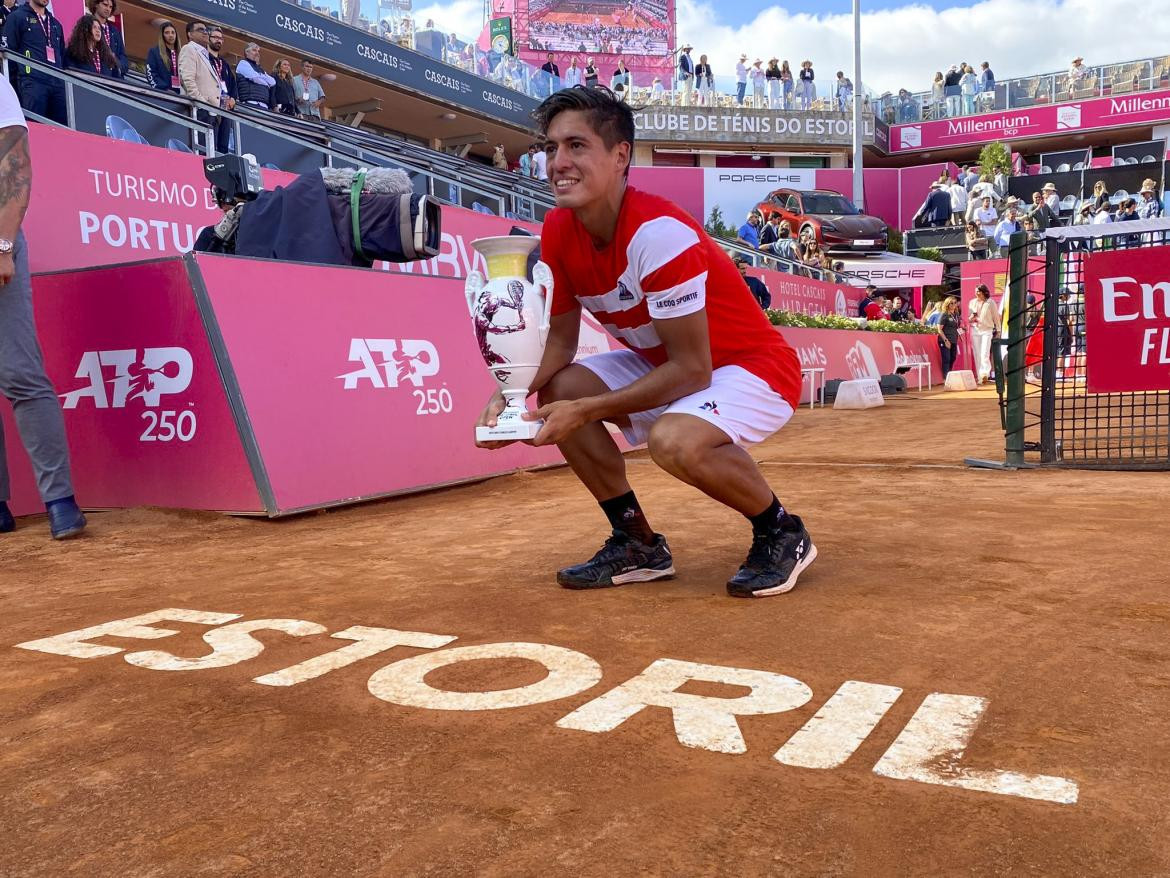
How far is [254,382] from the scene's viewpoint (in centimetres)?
475

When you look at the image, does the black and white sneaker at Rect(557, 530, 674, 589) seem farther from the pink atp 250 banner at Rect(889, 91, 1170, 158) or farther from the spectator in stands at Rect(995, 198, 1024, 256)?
the pink atp 250 banner at Rect(889, 91, 1170, 158)

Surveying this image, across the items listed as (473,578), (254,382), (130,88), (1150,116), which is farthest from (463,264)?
(1150,116)

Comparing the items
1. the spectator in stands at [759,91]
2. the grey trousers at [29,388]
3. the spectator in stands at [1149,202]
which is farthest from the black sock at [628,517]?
the spectator in stands at [759,91]

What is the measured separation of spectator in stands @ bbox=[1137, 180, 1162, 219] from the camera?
901 inches

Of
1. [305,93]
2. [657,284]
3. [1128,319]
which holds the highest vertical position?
[305,93]

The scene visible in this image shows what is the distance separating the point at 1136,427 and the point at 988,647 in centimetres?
652

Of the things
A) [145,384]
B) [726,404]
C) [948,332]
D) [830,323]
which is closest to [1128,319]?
[726,404]

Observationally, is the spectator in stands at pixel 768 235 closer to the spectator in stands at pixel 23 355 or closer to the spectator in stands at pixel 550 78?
the spectator in stands at pixel 550 78

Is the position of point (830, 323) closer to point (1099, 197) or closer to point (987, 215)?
point (987, 215)

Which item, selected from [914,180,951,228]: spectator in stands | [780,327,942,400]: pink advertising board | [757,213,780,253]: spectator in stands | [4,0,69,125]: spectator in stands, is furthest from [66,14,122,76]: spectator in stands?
[914,180,951,228]: spectator in stands

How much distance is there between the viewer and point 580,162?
2.88 m

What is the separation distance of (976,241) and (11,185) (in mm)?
23960

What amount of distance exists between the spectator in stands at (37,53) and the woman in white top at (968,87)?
33.6 meters

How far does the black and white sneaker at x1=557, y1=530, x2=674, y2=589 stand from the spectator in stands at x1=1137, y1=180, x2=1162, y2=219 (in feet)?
78.0
